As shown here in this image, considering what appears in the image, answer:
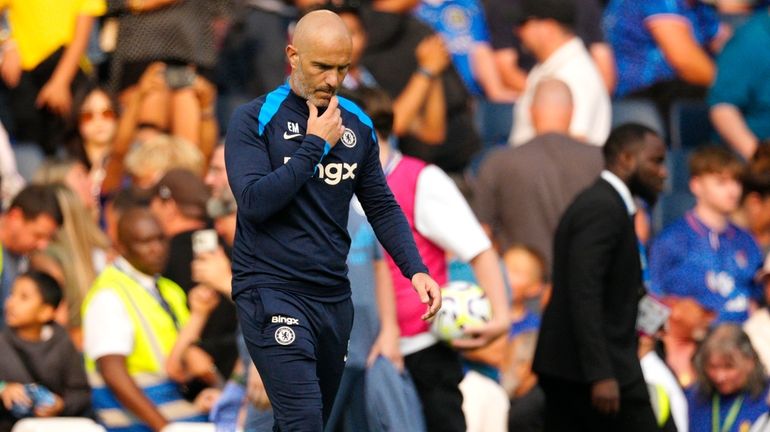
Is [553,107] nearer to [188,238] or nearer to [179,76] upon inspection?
[179,76]

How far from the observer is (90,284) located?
861 cm

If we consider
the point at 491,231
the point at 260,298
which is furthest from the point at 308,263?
the point at 491,231

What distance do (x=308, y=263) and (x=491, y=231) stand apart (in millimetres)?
4157

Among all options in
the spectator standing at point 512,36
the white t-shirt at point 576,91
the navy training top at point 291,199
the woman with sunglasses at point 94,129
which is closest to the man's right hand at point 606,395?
the navy training top at point 291,199

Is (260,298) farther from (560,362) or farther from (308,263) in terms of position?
(560,362)

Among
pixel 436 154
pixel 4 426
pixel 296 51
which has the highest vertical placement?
pixel 296 51

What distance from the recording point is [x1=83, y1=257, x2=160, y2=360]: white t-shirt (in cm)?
734

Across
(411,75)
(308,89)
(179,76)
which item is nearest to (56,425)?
(308,89)

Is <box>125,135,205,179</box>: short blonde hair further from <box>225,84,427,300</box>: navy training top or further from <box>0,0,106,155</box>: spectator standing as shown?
<box>225,84,427,300</box>: navy training top

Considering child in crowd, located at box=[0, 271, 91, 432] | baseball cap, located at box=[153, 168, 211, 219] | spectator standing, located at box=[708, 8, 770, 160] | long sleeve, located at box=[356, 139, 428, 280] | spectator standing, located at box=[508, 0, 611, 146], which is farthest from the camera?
spectator standing, located at box=[708, 8, 770, 160]

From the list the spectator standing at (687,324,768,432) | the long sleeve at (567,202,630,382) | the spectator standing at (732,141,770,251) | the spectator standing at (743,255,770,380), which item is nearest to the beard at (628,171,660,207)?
the long sleeve at (567,202,630,382)

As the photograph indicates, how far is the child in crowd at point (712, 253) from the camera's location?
921 cm

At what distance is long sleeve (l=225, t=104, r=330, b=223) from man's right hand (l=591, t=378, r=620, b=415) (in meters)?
2.00

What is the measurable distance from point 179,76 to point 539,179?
7.57 ft
